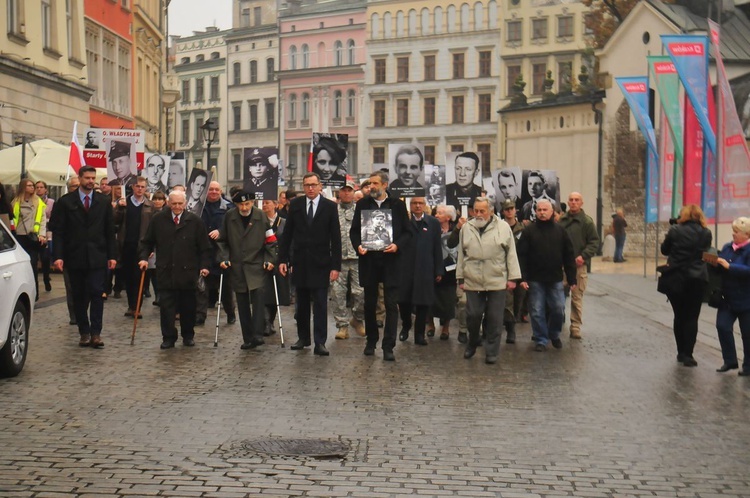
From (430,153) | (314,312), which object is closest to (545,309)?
(314,312)

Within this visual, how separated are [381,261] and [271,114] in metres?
89.9

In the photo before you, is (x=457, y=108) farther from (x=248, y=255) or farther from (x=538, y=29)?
(x=248, y=255)

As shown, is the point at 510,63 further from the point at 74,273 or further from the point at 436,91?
the point at 74,273

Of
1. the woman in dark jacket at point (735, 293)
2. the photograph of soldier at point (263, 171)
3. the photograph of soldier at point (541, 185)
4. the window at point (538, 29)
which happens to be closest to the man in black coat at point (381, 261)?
the woman in dark jacket at point (735, 293)

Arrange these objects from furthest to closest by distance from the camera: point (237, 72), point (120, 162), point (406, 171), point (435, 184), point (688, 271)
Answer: point (237, 72)
point (435, 184)
point (120, 162)
point (406, 171)
point (688, 271)

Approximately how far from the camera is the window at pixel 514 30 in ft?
283

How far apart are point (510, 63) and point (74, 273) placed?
7488 cm

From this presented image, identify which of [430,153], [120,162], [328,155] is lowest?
[120,162]

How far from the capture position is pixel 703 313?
2189 centimetres

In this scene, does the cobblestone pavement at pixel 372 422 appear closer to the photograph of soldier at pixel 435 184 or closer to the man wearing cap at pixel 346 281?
the man wearing cap at pixel 346 281

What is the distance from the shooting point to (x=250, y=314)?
15172 millimetres

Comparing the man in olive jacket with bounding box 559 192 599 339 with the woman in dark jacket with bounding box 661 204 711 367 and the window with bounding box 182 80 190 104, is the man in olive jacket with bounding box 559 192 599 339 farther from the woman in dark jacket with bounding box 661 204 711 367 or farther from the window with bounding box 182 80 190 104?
the window with bounding box 182 80 190 104

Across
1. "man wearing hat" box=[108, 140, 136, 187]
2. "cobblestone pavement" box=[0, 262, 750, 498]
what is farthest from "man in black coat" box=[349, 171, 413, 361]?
"man wearing hat" box=[108, 140, 136, 187]

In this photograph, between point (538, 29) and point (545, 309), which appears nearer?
point (545, 309)
